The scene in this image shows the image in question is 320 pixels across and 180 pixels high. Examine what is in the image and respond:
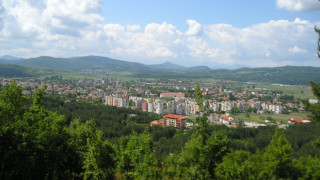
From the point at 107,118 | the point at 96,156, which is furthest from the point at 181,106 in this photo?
the point at 96,156

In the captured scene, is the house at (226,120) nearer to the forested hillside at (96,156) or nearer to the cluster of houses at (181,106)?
the cluster of houses at (181,106)

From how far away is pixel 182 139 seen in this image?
81.0ft

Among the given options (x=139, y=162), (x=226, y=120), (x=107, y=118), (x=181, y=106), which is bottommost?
(x=226, y=120)

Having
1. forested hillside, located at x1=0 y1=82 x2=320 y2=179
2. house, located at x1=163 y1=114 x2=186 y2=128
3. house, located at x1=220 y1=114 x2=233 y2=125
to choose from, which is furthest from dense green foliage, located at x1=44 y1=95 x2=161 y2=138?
Answer: forested hillside, located at x1=0 y1=82 x2=320 y2=179

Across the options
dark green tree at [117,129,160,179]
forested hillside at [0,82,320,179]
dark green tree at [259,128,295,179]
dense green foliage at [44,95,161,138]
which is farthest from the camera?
dense green foliage at [44,95,161,138]

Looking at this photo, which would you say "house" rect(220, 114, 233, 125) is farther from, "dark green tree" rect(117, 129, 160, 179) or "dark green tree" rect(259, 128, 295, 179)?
"dark green tree" rect(117, 129, 160, 179)

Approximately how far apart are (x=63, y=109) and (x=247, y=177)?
2862cm

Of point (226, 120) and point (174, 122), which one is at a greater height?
point (174, 122)

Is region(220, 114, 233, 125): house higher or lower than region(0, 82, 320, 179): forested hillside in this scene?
lower

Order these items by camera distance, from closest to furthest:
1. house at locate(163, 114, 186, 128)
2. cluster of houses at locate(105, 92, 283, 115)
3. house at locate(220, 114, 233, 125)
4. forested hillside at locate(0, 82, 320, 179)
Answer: forested hillside at locate(0, 82, 320, 179)
house at locate(163, 114, 186, 128)
house at locate(220, 114, 233, 125)
cluster of houses at locate(105, 92, 283, 115)

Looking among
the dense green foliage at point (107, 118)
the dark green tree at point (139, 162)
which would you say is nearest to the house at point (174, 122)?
the dense green foliage at point (107, 118)

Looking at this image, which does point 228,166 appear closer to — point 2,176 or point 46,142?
→ point 46,142

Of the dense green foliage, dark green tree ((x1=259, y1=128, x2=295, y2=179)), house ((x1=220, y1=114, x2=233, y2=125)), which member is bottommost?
house ((x1=220, y1=114, x2=233, y2=125))

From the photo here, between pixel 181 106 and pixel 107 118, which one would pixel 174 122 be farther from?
pixel 181 106
